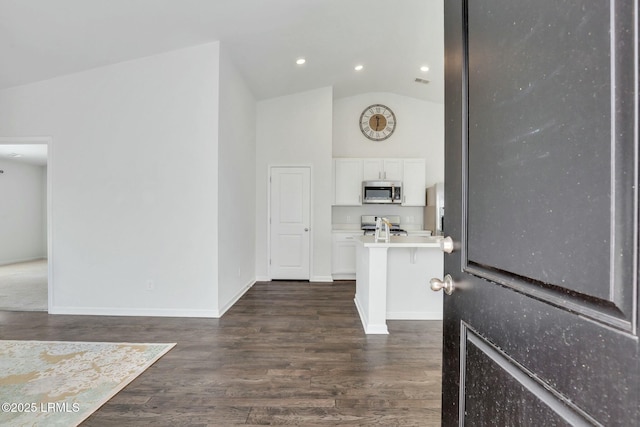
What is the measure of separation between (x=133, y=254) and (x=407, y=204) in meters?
4.31

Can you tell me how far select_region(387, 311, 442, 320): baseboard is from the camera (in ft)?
11.3

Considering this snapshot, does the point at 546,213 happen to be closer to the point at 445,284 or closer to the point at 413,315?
the point at 445,284

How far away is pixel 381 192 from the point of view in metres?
5.56

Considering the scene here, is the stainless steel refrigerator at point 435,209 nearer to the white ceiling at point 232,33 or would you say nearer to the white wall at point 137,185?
the white ceiling at point 232,33

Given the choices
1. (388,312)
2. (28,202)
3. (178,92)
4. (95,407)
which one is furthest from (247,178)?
(28,202)

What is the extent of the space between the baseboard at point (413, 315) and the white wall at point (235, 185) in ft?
6.32

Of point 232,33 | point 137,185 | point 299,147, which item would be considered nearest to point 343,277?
point 299,147

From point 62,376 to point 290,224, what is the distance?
3630mm

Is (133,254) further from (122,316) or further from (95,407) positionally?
(95,407)

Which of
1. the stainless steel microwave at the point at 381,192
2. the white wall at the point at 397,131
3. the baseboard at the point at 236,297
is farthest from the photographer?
the white wall at the point at 397,131

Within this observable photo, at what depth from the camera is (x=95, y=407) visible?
1.86m

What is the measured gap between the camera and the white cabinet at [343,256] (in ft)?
18.0

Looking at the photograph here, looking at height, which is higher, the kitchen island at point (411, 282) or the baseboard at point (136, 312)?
the kitchen island at point (411, 282)

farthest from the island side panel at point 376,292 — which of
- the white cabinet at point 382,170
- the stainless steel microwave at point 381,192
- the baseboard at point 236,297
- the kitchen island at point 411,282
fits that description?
the white cabinet at point 382,170
